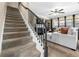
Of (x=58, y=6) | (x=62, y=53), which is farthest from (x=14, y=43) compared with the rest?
(x=58, y=6)

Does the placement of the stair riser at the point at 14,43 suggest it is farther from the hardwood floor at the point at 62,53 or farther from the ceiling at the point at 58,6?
the ceiling at the point at 58,6

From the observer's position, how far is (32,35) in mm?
3783

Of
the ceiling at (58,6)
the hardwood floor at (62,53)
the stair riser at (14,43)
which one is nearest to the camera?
the stair riser at (14,43)

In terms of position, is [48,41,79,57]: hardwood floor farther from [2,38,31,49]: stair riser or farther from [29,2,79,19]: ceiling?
[29,2,79,19]: ceiling

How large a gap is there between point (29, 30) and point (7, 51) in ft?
5.65

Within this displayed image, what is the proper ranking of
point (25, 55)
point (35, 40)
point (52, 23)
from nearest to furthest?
point (25, 55), point (35, 40), point (52, 23)

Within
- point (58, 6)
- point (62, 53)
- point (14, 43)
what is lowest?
point (62, 53)

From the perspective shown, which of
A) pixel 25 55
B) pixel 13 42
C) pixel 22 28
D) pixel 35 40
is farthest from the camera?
pixel 22 28

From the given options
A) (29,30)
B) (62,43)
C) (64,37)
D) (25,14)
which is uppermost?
(25,14)

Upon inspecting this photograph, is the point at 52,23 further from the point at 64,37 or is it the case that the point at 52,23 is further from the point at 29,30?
the point at 29,30

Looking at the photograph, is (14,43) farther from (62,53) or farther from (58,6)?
(58,6)

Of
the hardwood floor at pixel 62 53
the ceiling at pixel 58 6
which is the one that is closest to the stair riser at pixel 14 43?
the hardwood floor at pixel 62 53

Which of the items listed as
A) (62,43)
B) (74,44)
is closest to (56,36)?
(62,43)

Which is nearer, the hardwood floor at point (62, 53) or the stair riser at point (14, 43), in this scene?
the stair riser at point (14, 43)
